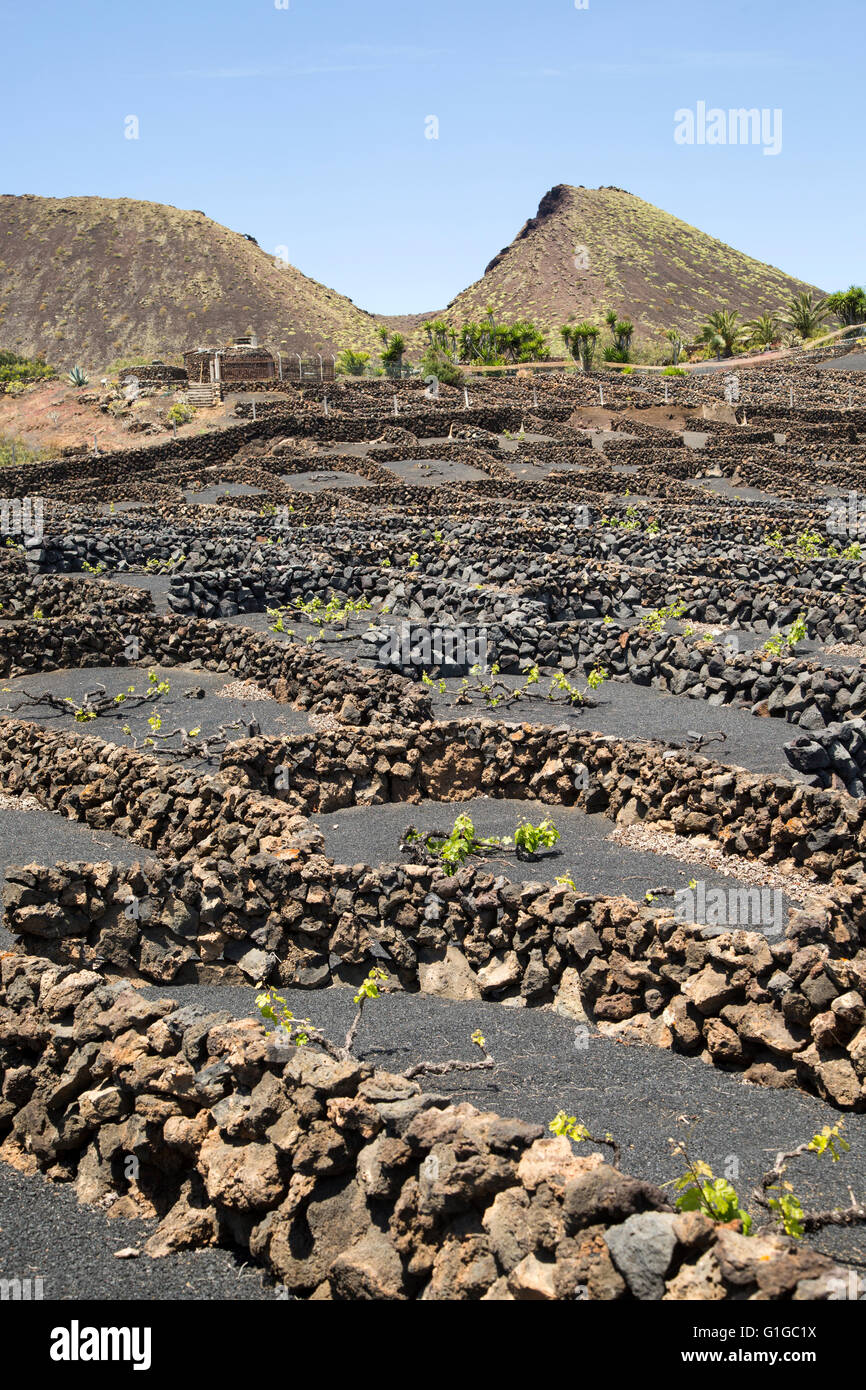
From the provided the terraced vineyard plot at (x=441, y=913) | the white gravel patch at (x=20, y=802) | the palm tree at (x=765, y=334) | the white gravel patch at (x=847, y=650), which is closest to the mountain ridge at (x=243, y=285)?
the palm tree at (x=765, y=334)

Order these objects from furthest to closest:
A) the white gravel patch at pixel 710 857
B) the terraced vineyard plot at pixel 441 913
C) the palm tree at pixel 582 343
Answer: the palm tree at pixel 582 343
the white gravel patch at pixel 710 857
the terraced vineyard plot at pixel 441 913

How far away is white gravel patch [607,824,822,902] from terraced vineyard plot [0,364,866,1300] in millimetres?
40

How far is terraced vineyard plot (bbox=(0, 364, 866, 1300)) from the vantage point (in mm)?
4223

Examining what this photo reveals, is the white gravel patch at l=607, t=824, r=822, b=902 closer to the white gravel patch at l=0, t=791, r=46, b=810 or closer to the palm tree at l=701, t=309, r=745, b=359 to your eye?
the white gravel patch at l=0, t=791, r=46, b=810

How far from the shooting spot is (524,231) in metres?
137

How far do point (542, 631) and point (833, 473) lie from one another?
25311mm

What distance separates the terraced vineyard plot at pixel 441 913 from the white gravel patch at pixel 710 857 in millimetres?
40

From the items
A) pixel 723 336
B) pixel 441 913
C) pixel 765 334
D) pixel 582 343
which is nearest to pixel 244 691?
pixel 441 913

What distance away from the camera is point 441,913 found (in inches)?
298

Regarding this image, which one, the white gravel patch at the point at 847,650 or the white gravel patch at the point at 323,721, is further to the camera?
the white gravel patch at the point at 847,650

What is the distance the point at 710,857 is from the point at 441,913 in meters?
2.70

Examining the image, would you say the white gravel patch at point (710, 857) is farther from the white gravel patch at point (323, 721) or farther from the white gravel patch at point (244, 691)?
the white gravel patch at point (244, 691)

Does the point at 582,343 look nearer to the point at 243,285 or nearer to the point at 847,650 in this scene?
the point at 243,285

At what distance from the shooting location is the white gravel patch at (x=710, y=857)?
8.38m
